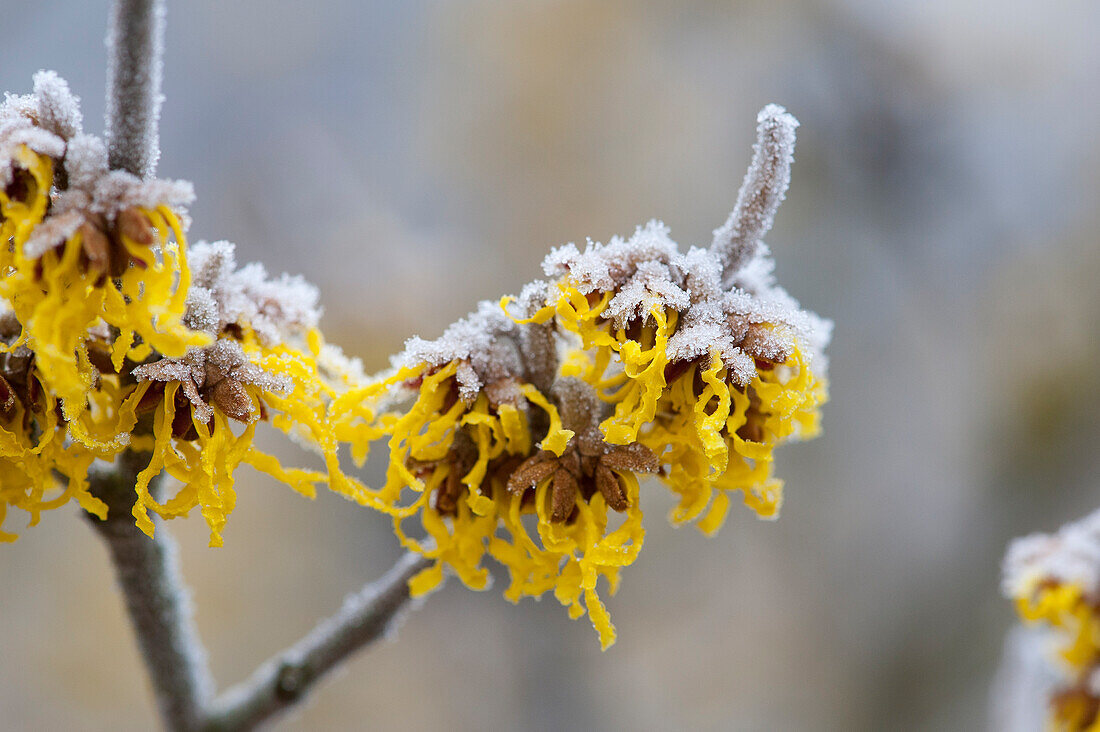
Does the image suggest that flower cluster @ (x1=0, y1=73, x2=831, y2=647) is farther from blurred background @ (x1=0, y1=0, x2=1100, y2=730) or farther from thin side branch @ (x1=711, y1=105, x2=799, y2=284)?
blurred background @ (x1=0, y1=0, x2=1100, y2=730)

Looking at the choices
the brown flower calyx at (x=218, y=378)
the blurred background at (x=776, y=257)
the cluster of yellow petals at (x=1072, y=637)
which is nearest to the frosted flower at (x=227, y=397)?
the brown flower calyx at (x=218, y=378)

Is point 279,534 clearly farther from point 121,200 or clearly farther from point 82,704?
point 121,200

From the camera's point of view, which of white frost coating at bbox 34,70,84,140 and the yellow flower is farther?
the yellow flower

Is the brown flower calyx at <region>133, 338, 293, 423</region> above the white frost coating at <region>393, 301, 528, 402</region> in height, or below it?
above

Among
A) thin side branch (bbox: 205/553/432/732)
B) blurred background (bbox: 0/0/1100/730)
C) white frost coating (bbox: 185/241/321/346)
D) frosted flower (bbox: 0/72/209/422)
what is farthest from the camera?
blurred background (bbox: 0/0/1100/730)

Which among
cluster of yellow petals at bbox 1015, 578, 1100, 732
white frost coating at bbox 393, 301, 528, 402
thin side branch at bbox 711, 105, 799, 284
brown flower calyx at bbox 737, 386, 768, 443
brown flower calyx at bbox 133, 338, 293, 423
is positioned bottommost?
cluster of yellow petals at bbox 1015, 578, 1100, 732

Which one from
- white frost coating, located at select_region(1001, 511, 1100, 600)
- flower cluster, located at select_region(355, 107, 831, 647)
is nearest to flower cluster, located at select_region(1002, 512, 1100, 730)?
white frost coating, located at select_region(1001, 511, 1100, 600)

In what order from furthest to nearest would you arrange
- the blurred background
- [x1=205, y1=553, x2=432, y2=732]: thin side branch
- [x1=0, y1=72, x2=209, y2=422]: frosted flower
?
the blurred background, [x1=205, y1=553, x2=432, y2=732]: thin side branch, [x1=0, y1=72, x2=209, y2=422]: frosted flower

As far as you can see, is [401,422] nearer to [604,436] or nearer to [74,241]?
[604,436]
